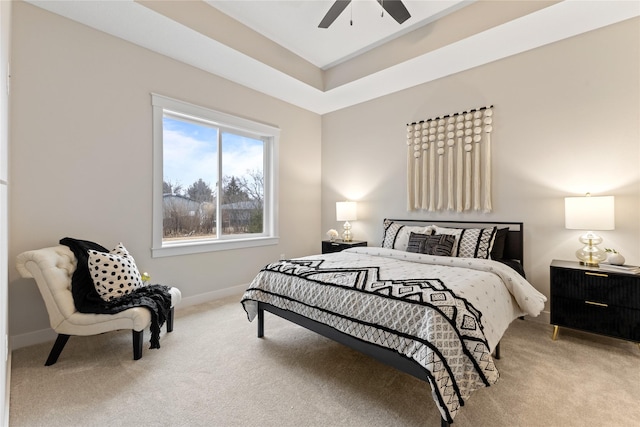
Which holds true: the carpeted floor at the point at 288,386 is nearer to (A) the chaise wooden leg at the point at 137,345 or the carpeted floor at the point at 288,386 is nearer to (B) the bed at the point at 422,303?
(A) the chaise wooden leg at the point at 137,345

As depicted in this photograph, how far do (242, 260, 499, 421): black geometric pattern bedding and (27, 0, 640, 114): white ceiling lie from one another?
2518 millimetres

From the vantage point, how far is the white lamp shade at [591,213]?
242 cm

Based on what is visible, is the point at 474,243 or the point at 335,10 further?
the point at 474,243

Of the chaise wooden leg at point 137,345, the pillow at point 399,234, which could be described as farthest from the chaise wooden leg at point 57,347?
the pillow at point 399,234

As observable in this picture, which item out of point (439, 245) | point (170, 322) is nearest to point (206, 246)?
point (170, 322)

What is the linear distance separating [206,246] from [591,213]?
384cm

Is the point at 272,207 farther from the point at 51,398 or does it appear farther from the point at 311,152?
the point at 51,398

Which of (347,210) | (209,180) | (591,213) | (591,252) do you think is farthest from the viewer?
(347,210)

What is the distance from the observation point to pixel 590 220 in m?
2.47

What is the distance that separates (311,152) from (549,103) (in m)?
3.17

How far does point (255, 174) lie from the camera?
14.3ft

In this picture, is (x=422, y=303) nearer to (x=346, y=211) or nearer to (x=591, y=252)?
(x=591, y=252)

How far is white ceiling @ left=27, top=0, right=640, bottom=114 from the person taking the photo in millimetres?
2537

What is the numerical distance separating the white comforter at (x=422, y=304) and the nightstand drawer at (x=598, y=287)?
404 mm
